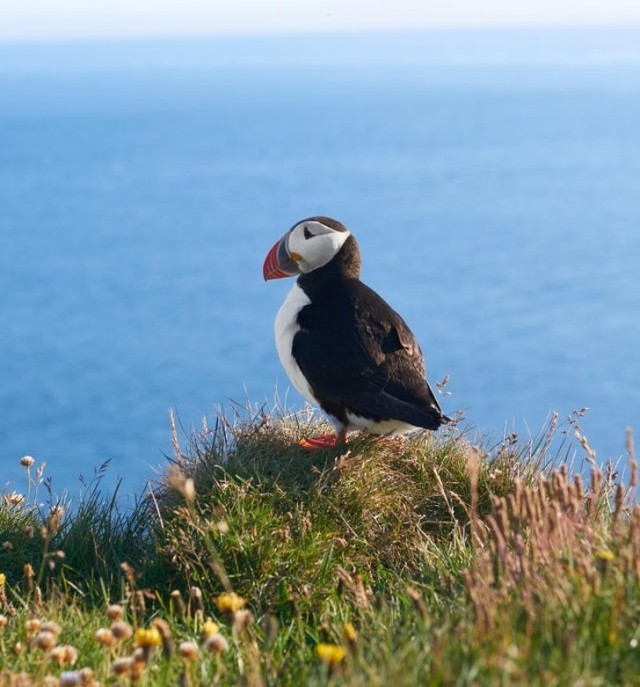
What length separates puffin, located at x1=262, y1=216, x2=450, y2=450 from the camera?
5387 mm

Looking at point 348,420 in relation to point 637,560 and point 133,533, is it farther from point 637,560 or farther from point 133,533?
point 637,560

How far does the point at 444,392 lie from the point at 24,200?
188 m

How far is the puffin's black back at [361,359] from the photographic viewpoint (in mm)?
5359

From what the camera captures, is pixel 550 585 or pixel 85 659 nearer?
pixel 550 585

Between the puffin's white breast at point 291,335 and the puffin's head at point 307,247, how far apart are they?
0.15 m

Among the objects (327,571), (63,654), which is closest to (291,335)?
(327,571)

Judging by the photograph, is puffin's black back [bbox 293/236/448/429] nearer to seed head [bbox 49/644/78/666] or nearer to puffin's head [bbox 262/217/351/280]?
puffin's head [bbox 262/217/351/280]

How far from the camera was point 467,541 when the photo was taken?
5.04m

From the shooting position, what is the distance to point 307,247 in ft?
19.1

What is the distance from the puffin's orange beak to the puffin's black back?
0.29 metres

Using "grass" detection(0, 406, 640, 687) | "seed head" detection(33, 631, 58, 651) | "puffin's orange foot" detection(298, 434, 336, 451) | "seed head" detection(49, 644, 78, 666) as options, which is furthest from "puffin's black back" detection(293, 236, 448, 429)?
"seed head" detection(33, 631, 58, 651)

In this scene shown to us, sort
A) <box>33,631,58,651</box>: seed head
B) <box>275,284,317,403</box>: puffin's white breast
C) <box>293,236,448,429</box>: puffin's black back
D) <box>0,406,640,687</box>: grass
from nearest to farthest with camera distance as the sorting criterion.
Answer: <box>0,406,640,687</box>: grass → <box>33,631,58,651</box>: seed head → <box>293,236,448,429</box>: puffin's black back → <box>275,284,317,403</box>: puffin's white breast

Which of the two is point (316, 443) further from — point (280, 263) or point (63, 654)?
point (63, 654)

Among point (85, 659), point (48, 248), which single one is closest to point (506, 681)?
point (85, 659)
